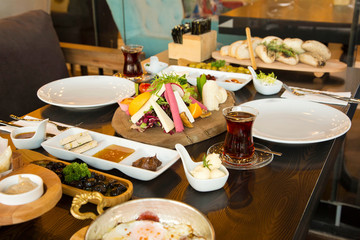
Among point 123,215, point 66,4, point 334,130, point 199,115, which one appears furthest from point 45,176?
point 66,4

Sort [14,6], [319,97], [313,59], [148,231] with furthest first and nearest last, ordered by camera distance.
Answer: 1. [14,6]
2. [313,59]
3. [319,97]
4. [148,231]

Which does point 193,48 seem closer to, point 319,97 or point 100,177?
point 319,97

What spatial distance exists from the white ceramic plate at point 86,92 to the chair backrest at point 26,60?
1.82 feet

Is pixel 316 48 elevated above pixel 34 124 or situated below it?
above

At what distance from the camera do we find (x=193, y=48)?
230 centimetres

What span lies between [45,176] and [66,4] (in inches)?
143

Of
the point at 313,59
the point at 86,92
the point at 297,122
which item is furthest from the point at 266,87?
the point at 86,92

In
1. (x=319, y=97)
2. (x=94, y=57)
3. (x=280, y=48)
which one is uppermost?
(x=280, y=48)

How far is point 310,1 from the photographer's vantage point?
2.85 metres

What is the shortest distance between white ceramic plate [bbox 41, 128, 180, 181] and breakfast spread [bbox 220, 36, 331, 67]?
1091mm

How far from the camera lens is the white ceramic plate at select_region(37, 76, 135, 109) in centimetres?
163

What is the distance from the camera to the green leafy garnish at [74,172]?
3.34 ft

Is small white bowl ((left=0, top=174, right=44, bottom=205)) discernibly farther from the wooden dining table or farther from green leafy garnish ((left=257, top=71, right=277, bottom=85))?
green leafy garnish ((left=257, top=71, right=277, bottom=85))

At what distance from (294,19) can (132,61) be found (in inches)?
62.2
